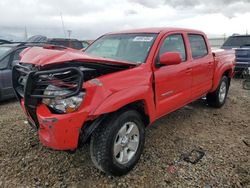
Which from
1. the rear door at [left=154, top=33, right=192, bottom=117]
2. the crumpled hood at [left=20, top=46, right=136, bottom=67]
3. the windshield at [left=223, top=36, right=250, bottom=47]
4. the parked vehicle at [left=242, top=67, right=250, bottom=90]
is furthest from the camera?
the windshield at [left=223, top=36, right=250, bottom=47]

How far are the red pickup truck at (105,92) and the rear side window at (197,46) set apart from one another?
0.59 metres

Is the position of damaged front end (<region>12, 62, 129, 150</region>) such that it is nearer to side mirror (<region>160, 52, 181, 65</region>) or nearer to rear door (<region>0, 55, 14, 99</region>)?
side mirror (<region>160, 52, 181, 65</region>)

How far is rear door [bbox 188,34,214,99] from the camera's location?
4.39 m

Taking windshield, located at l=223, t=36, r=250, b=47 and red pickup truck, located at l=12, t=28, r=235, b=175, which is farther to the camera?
windshield, located at l=223, t=36, r=250, b=47

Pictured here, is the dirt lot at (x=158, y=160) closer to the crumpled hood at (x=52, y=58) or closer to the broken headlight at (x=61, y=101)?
the broken headlight at (x=61, y=101)

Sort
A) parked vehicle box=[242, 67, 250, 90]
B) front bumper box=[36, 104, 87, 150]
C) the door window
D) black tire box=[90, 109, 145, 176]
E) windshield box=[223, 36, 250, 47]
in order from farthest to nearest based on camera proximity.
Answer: windshield box=[223, 36, 250, 47]
parked vehicle box=[242, 67, 250, 90]
the door window
black tire box=[90, 109, 145, 176]
front bumper box=[36, 104, 87, 150]

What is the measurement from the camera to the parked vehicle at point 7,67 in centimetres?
593

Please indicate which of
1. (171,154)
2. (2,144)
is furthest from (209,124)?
(2,144)

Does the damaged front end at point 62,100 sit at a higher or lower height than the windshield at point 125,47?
lower

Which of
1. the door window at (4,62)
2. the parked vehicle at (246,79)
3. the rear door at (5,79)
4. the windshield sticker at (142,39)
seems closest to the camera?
the windshield sticker at (142,39)

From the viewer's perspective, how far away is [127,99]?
2.79 meters

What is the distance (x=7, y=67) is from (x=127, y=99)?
179 inches

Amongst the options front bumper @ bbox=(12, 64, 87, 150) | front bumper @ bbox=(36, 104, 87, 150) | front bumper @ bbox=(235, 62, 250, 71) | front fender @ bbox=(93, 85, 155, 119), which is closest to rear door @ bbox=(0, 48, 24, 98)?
front bumper @ bbox=(12, 64, 87, 150)

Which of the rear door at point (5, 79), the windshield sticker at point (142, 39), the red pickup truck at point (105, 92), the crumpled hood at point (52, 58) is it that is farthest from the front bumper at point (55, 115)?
the rear door at point (5, 79)
